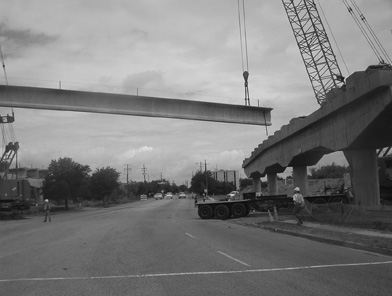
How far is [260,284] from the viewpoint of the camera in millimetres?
7879

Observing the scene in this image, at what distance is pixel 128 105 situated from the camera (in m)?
31.4

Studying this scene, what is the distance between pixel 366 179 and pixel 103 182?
5104 cm

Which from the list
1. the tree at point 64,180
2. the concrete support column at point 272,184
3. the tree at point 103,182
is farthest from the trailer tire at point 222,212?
the tree at point 103,182

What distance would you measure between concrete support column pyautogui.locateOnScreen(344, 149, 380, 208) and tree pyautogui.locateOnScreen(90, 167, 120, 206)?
50.2 m

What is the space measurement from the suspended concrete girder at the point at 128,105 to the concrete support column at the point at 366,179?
1221 cm

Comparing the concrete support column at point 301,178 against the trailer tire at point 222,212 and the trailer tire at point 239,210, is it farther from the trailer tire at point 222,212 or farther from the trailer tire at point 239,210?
the trailer tire at point 222,212

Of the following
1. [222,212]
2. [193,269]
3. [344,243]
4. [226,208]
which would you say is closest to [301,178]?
[226,208]

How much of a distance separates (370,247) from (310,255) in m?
2.02

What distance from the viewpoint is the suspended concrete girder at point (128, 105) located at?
95.3 ft

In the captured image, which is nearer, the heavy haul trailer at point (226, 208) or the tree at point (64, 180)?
the heavy haul trailer at point (226, 208)

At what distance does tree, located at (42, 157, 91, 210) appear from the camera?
5122cm

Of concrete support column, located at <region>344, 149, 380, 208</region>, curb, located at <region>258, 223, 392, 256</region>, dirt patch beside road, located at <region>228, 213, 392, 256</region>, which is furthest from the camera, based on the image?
concrete support column, located at <region>344, 149, 380, 208</region>

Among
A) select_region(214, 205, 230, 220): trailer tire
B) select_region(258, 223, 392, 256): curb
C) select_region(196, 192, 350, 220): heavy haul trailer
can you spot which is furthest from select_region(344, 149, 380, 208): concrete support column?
select_region(214, 205, 230, 220): trailer tire

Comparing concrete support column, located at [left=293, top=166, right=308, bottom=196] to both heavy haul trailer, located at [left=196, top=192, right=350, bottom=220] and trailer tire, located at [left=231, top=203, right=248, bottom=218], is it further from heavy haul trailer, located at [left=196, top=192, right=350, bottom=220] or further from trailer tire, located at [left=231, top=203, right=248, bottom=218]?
trailer tire, located at [left=231, top=203, right=248, bottom=218]
